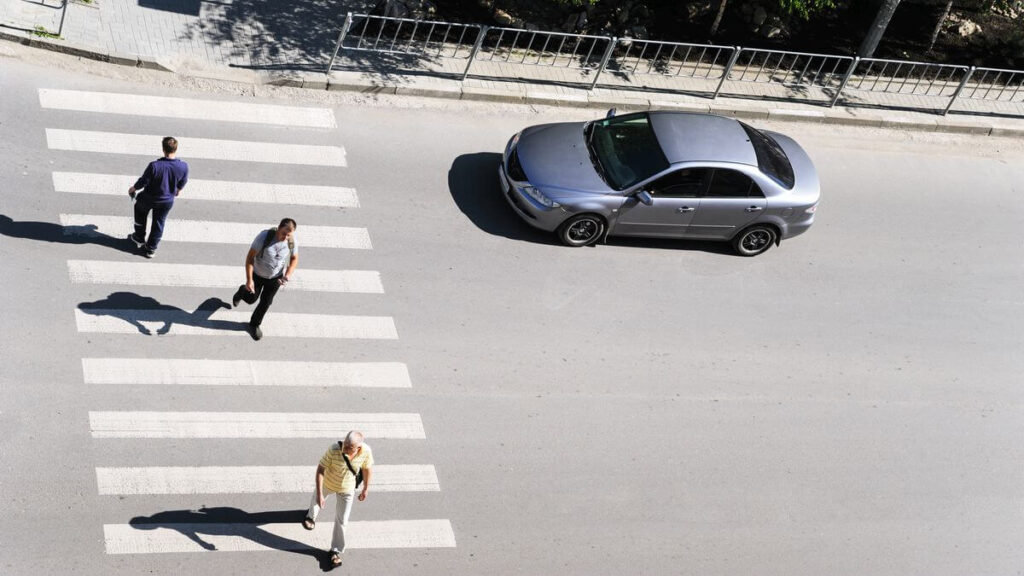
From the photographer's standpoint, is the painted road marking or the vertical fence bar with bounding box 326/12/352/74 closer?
the painted road marking

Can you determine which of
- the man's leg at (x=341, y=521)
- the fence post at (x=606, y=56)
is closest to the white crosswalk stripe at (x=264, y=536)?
→ the man's leg at (x=341, y=521)

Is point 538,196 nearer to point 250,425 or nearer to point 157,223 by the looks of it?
point 157,223

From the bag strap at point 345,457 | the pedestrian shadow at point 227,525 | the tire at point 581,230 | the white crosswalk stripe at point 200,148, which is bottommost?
the pedestrian shadow at point 227,525

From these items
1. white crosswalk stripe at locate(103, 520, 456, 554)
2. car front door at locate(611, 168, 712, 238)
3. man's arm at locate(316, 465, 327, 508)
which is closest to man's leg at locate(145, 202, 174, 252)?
white crosswalk stripe at locate(103, 520, 456, 554)

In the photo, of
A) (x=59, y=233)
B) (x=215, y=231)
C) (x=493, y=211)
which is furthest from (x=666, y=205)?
(x=59, y=233)

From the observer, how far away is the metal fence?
1611 cm

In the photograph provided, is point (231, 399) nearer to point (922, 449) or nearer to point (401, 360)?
point (401, 360)

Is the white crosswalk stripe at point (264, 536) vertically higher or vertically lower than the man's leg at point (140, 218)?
lower

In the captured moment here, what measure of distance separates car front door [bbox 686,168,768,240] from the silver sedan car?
0.01 m

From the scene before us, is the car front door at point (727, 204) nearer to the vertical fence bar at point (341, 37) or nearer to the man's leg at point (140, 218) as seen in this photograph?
the vertical fence bar at point (341, 37)

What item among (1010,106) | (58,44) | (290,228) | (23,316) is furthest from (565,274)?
(1010,106)

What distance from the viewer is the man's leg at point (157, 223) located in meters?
11.4

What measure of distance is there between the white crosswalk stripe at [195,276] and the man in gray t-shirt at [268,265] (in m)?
0.76

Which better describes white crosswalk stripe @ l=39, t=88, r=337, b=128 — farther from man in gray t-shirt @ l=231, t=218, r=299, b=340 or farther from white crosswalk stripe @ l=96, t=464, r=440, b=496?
white crosswalk stripe @ l=96, t=464, r=440, b=496
